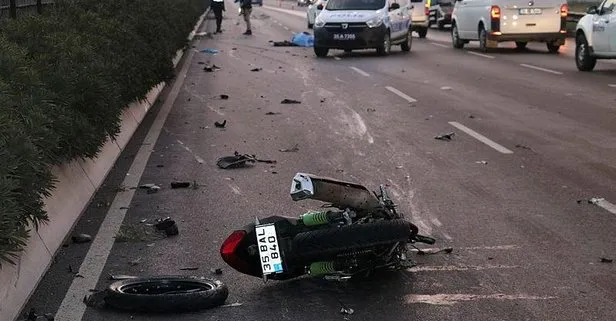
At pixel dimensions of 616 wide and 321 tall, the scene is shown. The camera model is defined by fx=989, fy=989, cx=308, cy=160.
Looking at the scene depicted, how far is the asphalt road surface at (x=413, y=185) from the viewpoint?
588 centimetres

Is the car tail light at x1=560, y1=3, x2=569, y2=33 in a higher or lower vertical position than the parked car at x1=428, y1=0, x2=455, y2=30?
higher

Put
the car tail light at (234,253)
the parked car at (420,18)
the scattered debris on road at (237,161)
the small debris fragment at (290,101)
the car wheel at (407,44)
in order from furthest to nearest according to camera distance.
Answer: the parked car at (420,18)
the car wheel at (407,44)
the small debris fragment at (290,101)
the scattered debris on road at (237,161)
the car tail light at (234,253)

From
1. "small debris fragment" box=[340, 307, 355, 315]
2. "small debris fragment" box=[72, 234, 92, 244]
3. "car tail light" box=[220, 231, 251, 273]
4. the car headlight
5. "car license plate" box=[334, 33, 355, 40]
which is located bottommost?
"car license plate" box=[334, 33, 355, 40]

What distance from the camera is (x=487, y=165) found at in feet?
34.1

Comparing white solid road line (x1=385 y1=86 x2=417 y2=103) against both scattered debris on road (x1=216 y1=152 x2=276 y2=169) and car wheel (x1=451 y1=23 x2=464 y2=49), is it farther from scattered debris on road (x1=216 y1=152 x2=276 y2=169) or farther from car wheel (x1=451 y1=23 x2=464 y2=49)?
car wheel (x1=451 y1=23 x2=464 y2=49)

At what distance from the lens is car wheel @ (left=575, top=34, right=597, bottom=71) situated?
20750mm

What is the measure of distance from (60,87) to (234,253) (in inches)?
123

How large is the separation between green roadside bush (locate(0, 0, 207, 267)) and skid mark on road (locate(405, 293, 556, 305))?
2276 mm

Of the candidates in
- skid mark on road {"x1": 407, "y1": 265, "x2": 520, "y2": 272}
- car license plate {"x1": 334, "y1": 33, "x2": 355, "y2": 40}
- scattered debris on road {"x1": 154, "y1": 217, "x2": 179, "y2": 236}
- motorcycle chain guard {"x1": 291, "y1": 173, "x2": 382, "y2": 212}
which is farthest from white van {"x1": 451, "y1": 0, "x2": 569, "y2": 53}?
motorcycle chain guard {"x1": 291, "y1": 173, "x2": 382, "y2": 212}

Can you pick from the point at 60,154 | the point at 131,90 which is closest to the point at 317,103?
the point at 131,90

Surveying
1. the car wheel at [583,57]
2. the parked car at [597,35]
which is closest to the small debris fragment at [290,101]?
the parked car at [597,35]

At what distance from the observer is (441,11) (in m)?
43.6

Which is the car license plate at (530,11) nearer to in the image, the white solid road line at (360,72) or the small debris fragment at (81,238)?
the white solid road line at (360,72)

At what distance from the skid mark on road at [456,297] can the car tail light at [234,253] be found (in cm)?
103
